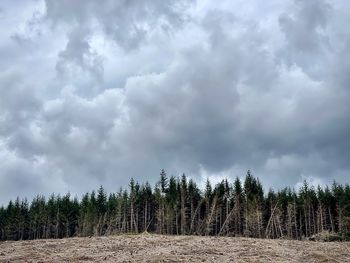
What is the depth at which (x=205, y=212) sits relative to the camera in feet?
345

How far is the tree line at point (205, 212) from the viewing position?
98188 mm

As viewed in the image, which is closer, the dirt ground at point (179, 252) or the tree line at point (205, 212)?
the dirt ground at point (179, 252)

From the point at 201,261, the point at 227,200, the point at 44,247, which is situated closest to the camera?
the point at 201,261

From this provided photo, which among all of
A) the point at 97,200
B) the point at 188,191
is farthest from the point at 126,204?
the point at 188,191

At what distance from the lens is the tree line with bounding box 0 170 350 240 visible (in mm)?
98188

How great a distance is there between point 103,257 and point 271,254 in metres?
15.5

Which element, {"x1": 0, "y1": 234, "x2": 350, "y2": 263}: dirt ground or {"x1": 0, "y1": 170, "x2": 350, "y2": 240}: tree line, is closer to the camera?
{"x1": 0, "y1": 234, "x2": 350, "y2": 263}: dirt ground

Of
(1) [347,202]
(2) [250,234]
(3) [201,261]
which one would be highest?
(1) [347,202]

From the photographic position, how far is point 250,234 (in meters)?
97.8

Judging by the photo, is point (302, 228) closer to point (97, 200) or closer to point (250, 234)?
point (250, 234)

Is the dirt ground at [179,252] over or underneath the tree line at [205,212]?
underneath

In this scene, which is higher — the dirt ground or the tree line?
the tree line

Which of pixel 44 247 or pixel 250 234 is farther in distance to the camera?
pixel 250 234

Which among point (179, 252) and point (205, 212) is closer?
point (179, 252)
